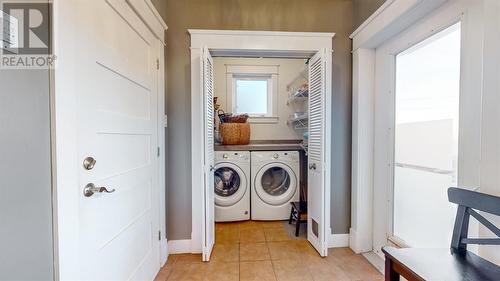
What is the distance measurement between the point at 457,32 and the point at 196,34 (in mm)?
1883

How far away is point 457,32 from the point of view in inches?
51.5

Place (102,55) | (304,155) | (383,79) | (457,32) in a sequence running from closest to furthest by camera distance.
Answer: (102,55)
(457,32)
(383,79)
(304,155)

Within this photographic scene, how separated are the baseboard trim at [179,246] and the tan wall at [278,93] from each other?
72.9 inches

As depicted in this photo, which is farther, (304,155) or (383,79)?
(304,155)

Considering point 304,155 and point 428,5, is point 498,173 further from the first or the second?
point 304,155

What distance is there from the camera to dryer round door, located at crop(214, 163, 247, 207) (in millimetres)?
2777

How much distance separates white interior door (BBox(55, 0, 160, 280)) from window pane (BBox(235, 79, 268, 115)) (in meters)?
1.96

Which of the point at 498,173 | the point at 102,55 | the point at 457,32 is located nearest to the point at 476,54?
the point at 457,32

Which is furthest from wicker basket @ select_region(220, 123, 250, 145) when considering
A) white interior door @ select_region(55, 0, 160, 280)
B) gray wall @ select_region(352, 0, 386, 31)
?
gray wall @ select_region(352, 0, 386, 31)

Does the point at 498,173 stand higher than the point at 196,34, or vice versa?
the point at 196,34

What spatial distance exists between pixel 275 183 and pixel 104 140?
2.24m

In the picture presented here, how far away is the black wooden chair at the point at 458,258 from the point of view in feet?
3.01

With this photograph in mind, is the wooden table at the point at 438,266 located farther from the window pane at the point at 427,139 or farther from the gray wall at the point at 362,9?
the gray wall at the point at 362,9

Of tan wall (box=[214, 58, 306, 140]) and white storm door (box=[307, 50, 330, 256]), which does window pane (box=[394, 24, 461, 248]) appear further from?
tan wall (box=[214, 58, 306, 140])
